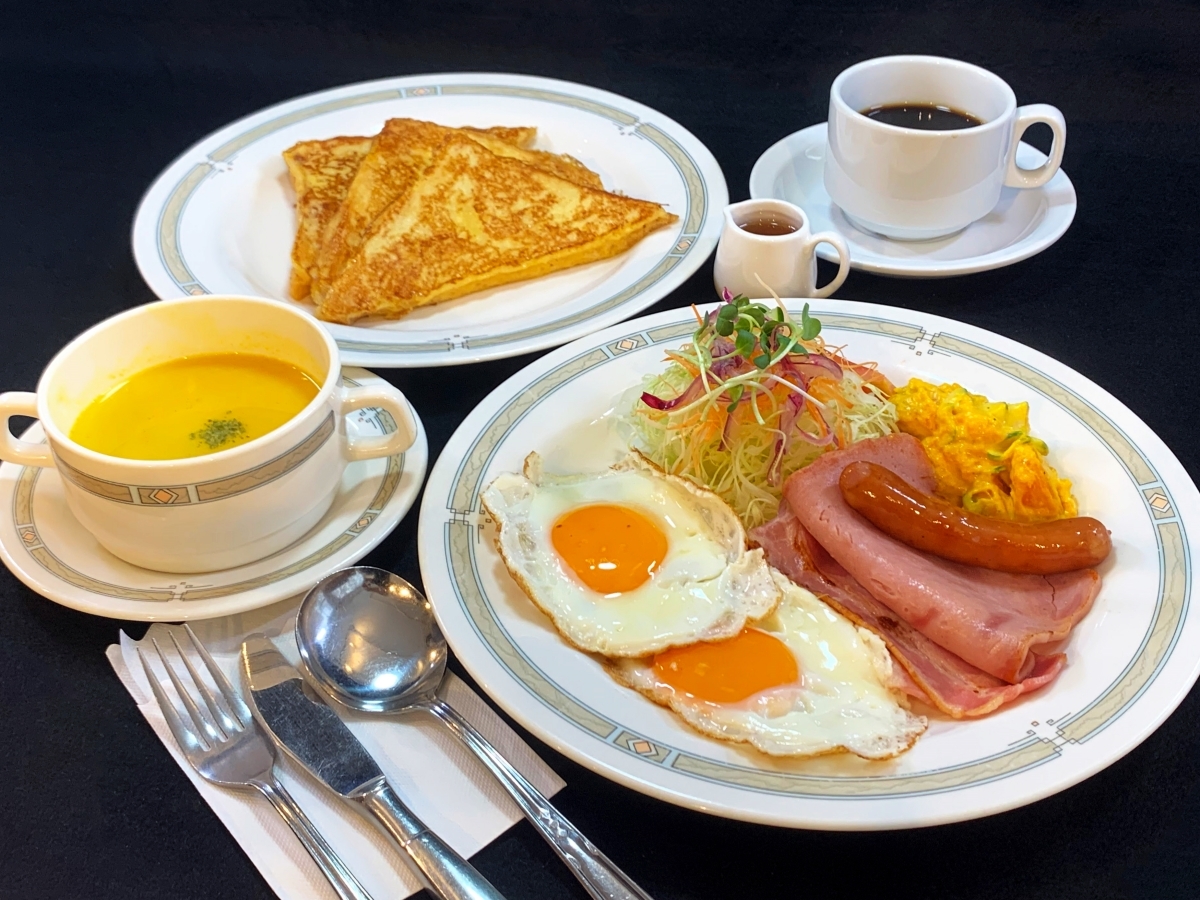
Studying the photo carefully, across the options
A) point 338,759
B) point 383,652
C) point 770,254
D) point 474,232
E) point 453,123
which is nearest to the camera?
point 338,759

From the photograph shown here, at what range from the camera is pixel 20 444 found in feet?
5.98

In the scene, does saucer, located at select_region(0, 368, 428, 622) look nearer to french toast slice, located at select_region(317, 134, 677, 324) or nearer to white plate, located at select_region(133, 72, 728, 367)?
white plate, located at select_region(133, 72, 728, 367)

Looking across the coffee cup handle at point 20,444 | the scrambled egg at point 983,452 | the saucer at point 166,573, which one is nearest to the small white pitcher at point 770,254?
the scrambled egg at point 983,452

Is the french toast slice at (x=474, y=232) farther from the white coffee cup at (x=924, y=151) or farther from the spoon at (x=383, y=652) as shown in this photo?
the spoon at (x=383, y=652)

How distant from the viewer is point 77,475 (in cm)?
166

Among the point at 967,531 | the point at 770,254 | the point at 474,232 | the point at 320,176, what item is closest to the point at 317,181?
the point at 320,176

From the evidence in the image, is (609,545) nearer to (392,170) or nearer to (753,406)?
(753,406)

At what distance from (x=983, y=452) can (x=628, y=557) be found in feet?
2.69

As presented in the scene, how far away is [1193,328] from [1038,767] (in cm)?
176

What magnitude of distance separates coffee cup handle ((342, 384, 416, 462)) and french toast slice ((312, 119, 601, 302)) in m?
0.90

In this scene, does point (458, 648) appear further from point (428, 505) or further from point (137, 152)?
point (137, 152)

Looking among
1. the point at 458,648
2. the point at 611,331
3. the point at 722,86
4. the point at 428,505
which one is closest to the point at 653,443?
the point at 611,331

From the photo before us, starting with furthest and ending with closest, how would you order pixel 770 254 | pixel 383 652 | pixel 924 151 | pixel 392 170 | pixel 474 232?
pixel 392 170, pixel 474 232, pixel 924 151, pixel 770 254, pixel 383 652

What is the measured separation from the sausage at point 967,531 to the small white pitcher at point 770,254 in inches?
30.1
